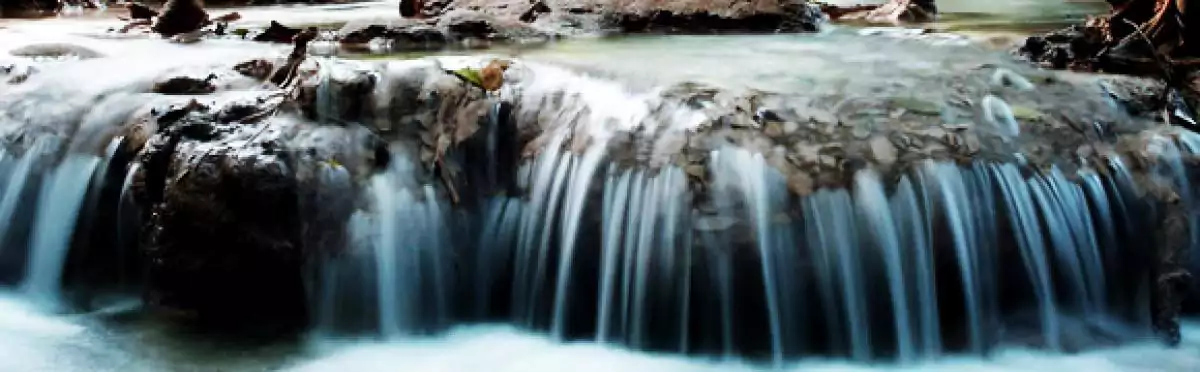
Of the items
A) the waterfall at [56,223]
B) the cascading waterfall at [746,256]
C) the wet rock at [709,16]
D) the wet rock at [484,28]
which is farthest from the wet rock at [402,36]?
the cascading waterfall at [746,256]

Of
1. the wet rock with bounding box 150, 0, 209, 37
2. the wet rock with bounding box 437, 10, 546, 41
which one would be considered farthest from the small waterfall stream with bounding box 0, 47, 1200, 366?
the wet rock with bounding box 150, 0, 209, 37

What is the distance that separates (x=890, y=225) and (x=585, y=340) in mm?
1499

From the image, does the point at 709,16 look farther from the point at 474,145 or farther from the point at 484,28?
the point at 474,145

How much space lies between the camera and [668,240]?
16.1 ft

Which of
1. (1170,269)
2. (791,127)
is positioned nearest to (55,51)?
(791,127)

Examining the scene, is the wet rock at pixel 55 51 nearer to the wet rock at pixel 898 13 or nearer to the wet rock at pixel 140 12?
the wet rock at pixel 140 12

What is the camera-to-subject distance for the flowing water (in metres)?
4.84

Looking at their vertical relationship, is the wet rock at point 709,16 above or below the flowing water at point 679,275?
above

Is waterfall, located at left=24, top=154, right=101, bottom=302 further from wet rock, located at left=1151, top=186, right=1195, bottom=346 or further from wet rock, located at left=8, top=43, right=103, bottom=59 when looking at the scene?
wet rock, located at left=1151, top=186, right=1195, bottom=346

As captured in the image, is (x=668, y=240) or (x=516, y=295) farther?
(x=516, y=295)

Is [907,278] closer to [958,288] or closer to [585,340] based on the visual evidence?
[958,288]

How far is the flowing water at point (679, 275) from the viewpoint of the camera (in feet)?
15.9

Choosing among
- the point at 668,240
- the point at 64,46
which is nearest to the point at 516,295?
the point at 668,240

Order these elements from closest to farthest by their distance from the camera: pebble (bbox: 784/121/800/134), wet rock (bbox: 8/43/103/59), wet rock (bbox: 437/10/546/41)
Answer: pebble (bbox: 784/121/800/134)
wet rock (bbox: 8/43/103/59)
wet rock (bbox: 437/10/546/41)
